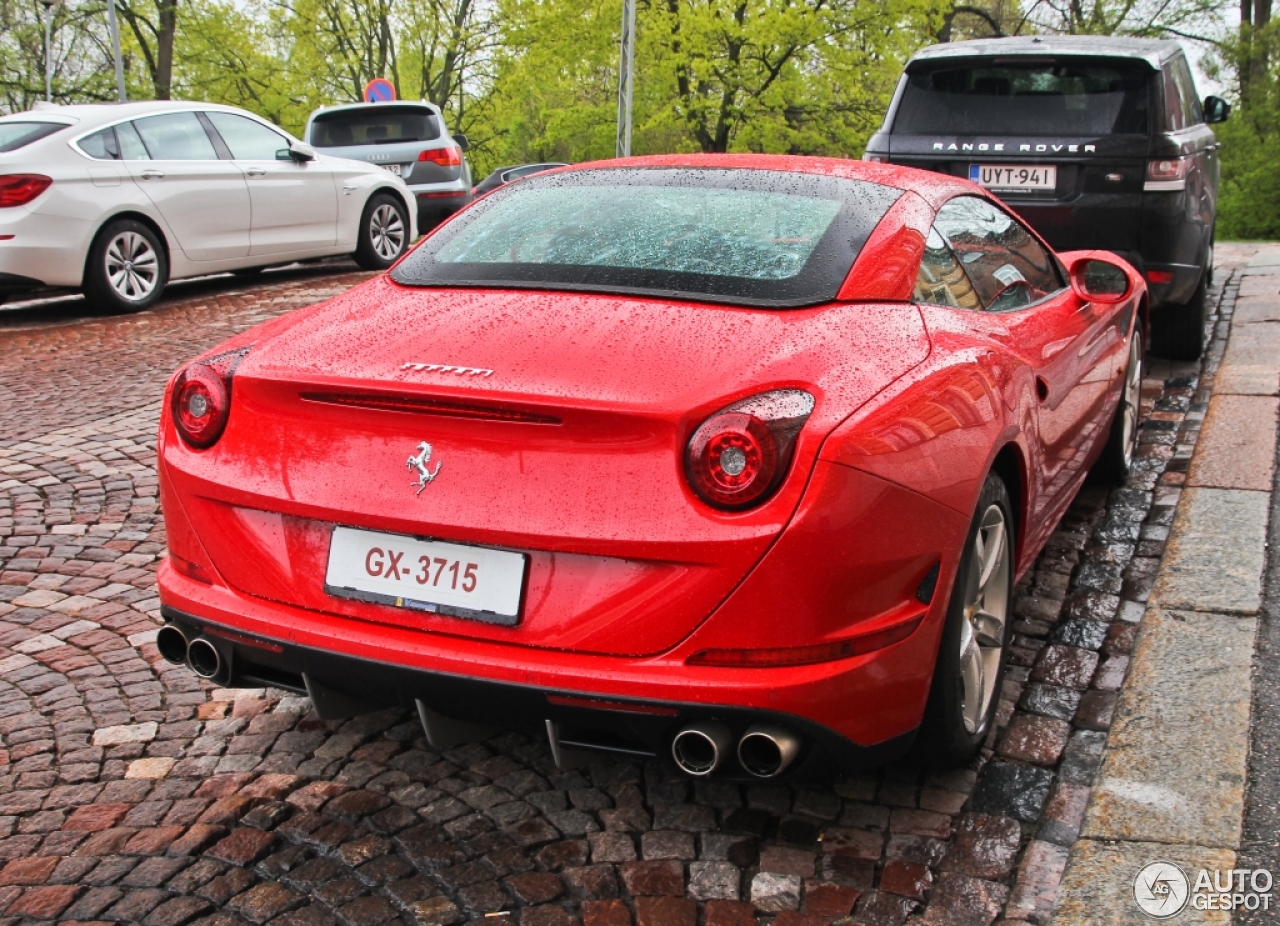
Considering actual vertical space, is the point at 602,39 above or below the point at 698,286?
above

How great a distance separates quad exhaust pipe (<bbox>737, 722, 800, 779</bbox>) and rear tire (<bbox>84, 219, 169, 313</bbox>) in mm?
8590

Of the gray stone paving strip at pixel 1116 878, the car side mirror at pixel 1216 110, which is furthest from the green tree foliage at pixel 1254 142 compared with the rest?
the gray stone paving strip at pixel 1116 878

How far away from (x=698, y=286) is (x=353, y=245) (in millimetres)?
9887

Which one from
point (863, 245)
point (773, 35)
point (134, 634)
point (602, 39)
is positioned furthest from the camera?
point (602, 39)

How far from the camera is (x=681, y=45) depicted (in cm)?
3022

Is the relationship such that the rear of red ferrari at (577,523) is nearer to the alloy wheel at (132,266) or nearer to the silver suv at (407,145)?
the alloy wheel at (132,266)

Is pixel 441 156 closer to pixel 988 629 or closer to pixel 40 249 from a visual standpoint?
pixel 40 249

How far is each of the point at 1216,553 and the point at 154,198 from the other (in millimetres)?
8219

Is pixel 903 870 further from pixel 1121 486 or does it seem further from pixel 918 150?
pixel 918 150

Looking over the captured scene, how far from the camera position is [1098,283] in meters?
4.66

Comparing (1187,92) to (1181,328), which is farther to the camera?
(1187,92)

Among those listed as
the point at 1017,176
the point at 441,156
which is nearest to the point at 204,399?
the point at 1017,176

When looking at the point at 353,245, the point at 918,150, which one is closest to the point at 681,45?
the point at 353,245

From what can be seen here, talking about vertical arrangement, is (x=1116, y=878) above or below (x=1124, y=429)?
below
